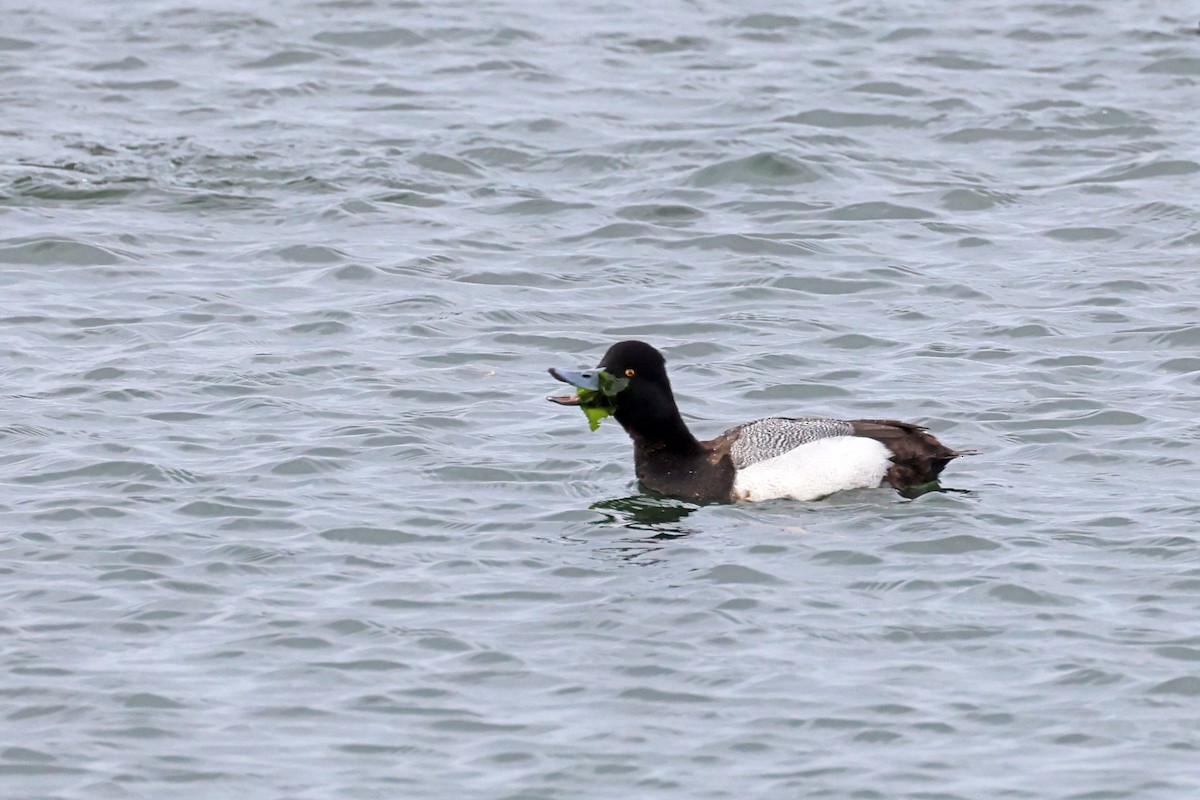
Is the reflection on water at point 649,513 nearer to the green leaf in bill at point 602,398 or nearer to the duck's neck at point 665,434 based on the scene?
the duck's neck at point 665,434

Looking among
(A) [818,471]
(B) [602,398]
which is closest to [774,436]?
(A) [818,471]

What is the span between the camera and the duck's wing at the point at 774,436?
463 inches

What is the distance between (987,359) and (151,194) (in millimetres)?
7456

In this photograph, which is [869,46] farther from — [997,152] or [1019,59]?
[997,152]

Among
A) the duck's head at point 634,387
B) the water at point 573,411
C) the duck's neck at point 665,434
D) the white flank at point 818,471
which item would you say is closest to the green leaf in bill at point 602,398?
the duck's head at point 634,387

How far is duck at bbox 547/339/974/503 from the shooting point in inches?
459

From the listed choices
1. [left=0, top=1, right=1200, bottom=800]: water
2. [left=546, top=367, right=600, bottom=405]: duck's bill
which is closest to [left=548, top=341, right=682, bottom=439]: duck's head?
[left=546, top=367, right=600, bottom=405]: duck's bill

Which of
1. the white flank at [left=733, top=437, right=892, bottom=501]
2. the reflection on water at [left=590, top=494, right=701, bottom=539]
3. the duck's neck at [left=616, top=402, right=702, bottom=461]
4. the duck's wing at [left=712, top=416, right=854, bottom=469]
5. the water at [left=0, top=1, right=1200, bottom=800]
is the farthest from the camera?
the duck's neck at [left=616, top=402, right=702, bottom=461]

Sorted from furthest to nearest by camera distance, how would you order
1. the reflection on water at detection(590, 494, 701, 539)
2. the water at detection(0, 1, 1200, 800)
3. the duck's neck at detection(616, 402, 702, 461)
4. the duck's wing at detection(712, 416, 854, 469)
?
the duck's neck at detection(616, 402, 702, 461)
the duck's wing at detection(712, 416, 854, 469)
the reflection on water at detection(590, 494, 701, 539)
the water at detection(0, 1, 1200, 800)

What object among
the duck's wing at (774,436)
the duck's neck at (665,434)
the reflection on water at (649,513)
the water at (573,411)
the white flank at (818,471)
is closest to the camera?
the water at (573,411)

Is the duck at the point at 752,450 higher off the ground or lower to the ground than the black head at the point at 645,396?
lower

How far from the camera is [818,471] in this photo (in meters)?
11.7

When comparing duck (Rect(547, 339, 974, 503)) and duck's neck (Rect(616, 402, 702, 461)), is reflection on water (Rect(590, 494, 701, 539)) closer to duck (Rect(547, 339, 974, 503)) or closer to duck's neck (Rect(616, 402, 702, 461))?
duck (Rect(547, 339, 974, 503))

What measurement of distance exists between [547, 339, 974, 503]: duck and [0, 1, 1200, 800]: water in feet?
0.61
